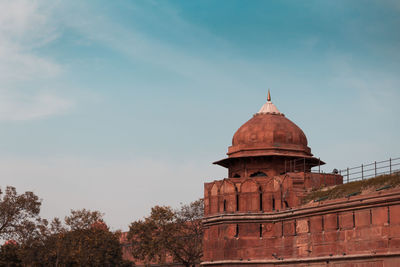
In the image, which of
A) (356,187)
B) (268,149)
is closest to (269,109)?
(268,149)

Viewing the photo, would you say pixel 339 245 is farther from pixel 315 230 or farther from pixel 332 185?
pixel 332 185

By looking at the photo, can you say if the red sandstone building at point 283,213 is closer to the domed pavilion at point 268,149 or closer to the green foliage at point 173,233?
the domed pavilion at point 268,149

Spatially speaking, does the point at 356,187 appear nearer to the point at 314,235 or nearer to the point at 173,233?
the point at 314,235

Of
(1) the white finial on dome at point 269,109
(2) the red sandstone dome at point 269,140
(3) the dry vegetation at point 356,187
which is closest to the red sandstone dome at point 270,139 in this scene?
(2) the red sandstone dome at point 269,140

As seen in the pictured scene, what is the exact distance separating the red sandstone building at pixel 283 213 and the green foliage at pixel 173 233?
39.1 feet

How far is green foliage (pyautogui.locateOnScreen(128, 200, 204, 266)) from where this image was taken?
165 ft

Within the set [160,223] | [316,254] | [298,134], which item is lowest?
[316,254]

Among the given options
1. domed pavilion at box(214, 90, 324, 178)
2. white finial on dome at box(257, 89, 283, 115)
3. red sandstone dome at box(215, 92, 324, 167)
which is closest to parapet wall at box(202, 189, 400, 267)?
domed pavilion at box(214, 90, 324, 178)

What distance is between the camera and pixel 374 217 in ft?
93.5

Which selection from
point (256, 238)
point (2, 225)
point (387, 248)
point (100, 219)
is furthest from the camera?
point (100, 219)

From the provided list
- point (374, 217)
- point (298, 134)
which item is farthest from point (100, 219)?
point (374, 217)

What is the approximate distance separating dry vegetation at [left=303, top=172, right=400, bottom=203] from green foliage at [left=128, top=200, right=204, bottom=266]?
18.4 meters

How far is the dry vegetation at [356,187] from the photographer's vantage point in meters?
29.4

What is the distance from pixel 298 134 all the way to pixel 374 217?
37.8 ft
